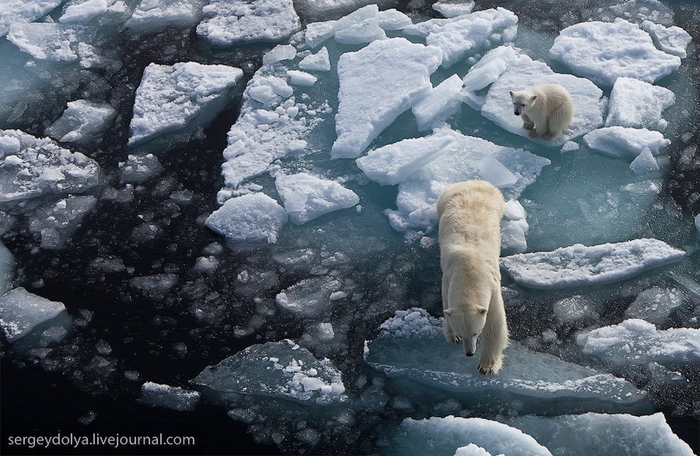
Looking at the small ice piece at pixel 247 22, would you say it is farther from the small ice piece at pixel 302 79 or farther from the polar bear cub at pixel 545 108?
the polar bear cub at pixel 545 108

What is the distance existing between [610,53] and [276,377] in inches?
138

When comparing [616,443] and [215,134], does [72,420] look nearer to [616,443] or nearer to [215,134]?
[215,134]

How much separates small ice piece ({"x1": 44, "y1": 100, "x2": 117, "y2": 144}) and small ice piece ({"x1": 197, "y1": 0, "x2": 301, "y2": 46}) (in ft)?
3.59

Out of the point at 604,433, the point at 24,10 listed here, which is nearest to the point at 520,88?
the point at 604,433

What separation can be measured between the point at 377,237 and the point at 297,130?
1.12 m

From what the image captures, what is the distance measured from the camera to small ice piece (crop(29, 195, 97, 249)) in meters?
4.99

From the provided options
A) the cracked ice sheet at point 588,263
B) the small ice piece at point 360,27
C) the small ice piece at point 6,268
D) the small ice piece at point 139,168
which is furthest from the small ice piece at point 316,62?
the small ice piece at point 6,268

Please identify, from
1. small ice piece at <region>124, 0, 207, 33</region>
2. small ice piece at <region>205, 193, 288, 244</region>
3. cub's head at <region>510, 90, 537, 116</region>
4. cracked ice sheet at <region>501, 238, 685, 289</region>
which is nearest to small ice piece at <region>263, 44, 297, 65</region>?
small ice piece at <region>124, 0, 207, 33</region>

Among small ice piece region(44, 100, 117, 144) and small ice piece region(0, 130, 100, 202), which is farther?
small ice piece region(44, 100, 117, 144)

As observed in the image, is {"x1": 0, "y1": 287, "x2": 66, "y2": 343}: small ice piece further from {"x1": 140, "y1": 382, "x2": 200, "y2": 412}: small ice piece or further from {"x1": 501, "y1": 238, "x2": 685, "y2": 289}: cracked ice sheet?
{"x1": 501, "y1": 238, "x2": 685, "y2": 289}: cracked ice sheet

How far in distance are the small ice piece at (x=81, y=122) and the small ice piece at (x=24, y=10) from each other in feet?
4.12

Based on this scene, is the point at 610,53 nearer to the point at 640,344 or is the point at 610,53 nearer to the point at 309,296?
the point at 640,344

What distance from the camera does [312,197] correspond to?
5.04 metres

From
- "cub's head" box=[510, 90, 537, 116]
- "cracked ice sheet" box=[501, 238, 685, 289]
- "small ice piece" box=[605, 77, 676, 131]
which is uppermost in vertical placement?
"cub's head" box=[510, 90, 537, 116]
